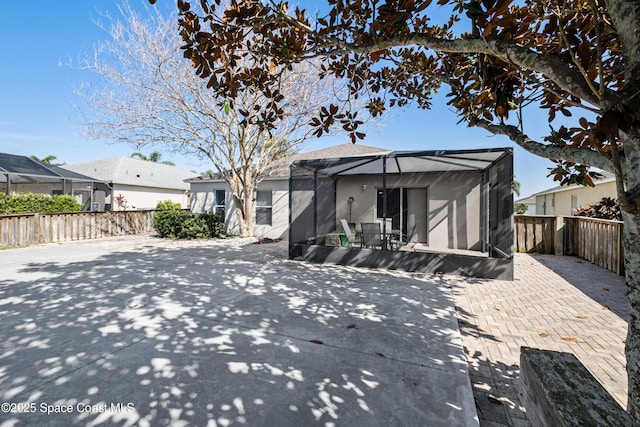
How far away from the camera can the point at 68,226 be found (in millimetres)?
11391

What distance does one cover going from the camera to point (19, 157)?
15.2m

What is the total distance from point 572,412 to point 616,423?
0.43ft

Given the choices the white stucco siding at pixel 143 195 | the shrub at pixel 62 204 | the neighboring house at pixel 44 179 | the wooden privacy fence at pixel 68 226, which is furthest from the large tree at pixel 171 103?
the white stucco siding at pixel 143 195

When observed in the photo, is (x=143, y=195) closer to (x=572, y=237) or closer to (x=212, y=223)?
(x=212, y=223)

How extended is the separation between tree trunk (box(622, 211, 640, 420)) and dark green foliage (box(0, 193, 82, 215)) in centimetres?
1711

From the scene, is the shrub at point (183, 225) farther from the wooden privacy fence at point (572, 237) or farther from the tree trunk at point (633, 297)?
the tree trunk at point (633, 297)

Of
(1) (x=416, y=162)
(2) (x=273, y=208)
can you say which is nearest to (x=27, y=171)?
(2) (x=273, y=208)

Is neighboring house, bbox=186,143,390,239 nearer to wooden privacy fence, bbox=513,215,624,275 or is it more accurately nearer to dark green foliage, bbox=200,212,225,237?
dark green foliage, bbox=200,212,225,237

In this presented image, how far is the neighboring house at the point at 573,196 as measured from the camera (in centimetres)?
1305

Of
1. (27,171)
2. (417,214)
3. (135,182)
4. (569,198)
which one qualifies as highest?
(135,182)

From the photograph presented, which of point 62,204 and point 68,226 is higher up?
point 62,204

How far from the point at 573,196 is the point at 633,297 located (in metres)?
21.4

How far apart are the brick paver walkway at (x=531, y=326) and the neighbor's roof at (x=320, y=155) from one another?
892 cm

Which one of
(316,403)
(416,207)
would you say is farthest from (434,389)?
(416,207)
